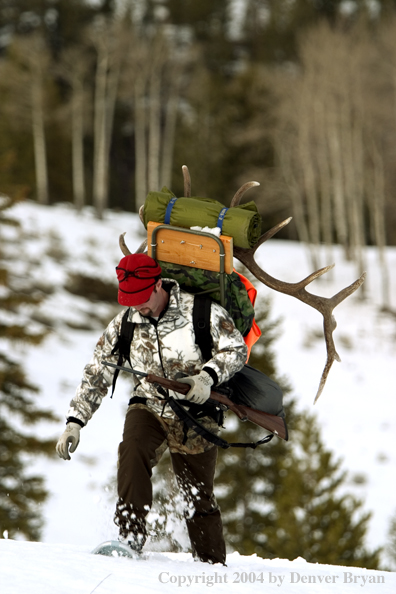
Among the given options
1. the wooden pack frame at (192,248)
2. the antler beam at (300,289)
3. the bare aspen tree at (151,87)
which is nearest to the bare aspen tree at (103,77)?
the bare aspen tree at (151,87)

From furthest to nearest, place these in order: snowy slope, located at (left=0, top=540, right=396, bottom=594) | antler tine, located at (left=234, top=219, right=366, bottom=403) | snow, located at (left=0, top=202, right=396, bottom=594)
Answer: antler tine, located at (left=234, top=219, right=366, bottom=403), snow, located at (left=0, top=202, right=396, bottom=594), snowy slope, located at (left=0, top=540, right=396, bottom=594)

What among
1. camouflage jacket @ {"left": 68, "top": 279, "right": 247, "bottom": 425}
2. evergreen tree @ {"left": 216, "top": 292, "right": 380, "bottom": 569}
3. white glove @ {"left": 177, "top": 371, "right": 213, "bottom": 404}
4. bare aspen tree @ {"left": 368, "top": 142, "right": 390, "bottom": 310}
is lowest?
evergreen tree @ {"left": 216, "top": 292, "right": 380, "bottom": 569}

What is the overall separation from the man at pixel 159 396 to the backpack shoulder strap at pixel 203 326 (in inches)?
1.1

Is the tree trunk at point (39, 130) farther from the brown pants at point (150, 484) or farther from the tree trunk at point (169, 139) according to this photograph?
the brown pants at point (150, 484)

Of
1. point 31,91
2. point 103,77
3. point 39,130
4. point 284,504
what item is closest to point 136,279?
point 284,504

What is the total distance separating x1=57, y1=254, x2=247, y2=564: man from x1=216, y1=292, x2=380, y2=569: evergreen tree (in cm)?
666

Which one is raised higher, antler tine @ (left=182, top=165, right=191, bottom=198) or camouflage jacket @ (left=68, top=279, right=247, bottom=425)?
antler tine @ (left=182, top=165, right=191, bottom=198)

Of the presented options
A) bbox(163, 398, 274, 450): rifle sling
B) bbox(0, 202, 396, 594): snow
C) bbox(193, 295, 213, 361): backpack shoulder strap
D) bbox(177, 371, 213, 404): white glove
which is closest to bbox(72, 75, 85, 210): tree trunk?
bbox(0, 202, 396, 594): snow

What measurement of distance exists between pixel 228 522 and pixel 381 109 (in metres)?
18.2

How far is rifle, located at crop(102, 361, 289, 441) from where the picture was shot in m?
3.52

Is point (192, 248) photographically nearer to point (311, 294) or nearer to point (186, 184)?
point (186, 184)

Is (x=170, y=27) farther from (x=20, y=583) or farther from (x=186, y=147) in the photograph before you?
(x=20, y=583)

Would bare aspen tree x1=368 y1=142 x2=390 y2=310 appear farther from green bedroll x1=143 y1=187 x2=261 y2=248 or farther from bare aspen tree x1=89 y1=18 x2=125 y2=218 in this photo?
green bedroll x1=143 y1=187 x2=261 y2=248

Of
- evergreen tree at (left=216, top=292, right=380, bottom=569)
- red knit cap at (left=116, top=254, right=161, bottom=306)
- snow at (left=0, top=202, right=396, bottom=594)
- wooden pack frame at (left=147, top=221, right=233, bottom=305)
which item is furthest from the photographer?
evergreen tree at (left=216, top=292, right=380, bottom=569)
